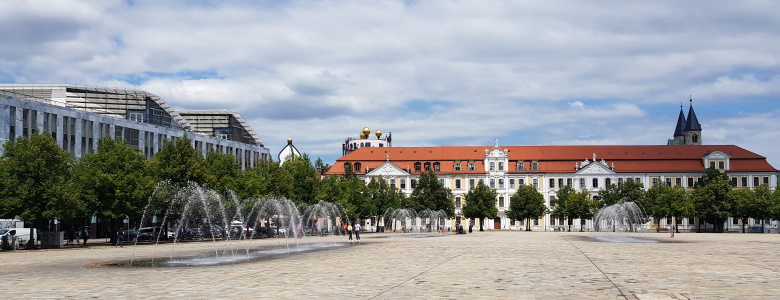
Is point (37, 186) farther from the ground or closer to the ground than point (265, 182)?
closer to the ground

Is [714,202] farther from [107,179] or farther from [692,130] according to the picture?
[107,179]

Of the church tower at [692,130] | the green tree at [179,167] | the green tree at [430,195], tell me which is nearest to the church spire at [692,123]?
the church tower at [692,130]

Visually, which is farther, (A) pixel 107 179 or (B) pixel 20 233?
(B) pixel 20 233

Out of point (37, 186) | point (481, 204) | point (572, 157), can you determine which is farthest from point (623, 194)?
point (37, 186)

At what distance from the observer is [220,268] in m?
28.8

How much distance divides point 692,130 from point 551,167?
41394 millimetres

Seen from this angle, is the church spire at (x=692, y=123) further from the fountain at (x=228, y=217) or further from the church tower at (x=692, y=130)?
the fountain at (x=228, y=217)

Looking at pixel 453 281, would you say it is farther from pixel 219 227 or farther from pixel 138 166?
pixel 219 227

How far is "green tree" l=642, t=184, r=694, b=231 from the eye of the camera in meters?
109

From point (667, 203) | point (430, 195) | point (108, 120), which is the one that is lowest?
point (667, 203)

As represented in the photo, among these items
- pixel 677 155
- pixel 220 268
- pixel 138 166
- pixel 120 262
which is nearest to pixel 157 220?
pixel 138 166

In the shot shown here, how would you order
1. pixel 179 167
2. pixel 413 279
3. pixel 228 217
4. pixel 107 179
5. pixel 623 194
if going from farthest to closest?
1. pixel 623 194
2. pixel 228 217
3. pixel 179 167
4. pixel 107 179
5. pixel 413 279

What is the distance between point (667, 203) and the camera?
369ft

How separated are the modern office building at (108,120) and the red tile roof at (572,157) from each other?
77.4ft
